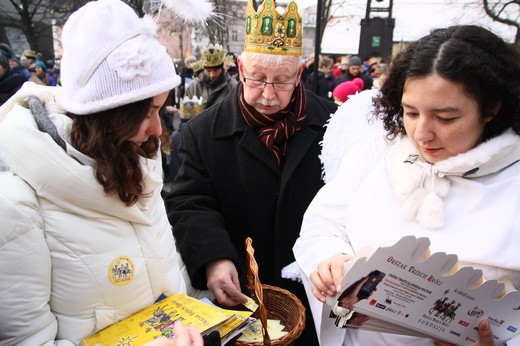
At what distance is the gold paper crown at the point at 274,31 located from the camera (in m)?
2.07

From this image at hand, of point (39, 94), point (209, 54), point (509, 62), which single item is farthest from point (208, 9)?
point (209, 54)

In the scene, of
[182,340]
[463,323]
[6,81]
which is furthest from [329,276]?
[6,81]

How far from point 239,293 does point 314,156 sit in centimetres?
79

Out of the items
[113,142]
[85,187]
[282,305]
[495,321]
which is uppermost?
[113,142]

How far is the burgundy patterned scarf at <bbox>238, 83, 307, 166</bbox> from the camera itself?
2072mm

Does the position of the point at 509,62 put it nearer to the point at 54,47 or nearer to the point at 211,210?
the point at 211,210

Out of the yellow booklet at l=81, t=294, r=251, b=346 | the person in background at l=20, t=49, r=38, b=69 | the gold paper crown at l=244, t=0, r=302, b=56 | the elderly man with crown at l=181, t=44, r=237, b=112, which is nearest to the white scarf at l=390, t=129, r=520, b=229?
the yellow booklet at l=81, t=294, r=251, b=346

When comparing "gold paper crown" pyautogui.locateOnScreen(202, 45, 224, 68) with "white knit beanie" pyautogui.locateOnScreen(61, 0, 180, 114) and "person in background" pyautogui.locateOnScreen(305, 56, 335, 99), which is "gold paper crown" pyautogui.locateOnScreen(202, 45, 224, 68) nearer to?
"person in background" pyautogui.locateOnScreen(305, 56, 335, 99)

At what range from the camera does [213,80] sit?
5.97 meters

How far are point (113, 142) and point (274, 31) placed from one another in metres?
1.14

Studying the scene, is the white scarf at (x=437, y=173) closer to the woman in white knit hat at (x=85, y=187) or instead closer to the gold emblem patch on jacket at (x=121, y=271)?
the woman in white knit hat at (x=85, y=187)

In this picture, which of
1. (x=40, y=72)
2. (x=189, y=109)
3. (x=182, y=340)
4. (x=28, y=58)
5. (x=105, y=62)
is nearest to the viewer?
(x=182, y=340)

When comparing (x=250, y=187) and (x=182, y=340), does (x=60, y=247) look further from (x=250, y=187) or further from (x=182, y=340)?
(x=250, y=187)

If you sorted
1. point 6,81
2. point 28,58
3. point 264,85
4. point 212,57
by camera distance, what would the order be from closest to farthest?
point 264,85 → point 6,81 → point 212,57 → point 28,58
